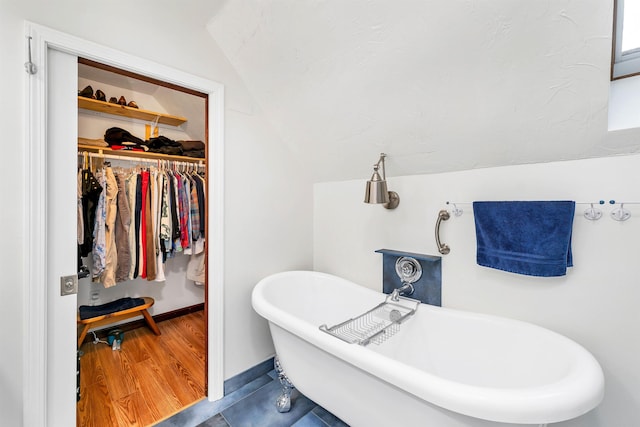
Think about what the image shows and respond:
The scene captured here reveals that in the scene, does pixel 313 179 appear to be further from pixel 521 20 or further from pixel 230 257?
pixel 521 20

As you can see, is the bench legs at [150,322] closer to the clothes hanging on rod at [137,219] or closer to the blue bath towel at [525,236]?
the clothes hanging on rod at [137,219]

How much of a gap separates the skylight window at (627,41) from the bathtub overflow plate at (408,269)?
1173 mm

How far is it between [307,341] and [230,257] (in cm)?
77

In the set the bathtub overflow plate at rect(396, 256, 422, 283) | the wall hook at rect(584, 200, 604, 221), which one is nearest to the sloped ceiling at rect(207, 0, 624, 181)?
the wall hook at rect(584, 200, 604, 221)

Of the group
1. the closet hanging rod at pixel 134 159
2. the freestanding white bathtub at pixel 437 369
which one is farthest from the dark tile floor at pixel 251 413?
the closet hanging rod at pixel 134 159

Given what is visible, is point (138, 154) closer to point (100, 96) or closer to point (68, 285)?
point (100, 96)

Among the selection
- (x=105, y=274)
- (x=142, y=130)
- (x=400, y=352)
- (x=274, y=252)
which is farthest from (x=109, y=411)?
(x=142, y=130)

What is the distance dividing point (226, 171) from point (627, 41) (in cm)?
191

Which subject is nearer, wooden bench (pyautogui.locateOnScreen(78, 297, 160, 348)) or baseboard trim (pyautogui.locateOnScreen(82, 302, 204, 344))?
wooden bench (pyautogui.locateOnScreen(78, 297, 160, 348))

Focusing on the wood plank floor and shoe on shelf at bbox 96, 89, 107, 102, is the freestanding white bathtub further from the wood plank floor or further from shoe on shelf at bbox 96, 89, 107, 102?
shoe on shelf at bbox 96, 89, 107, 102

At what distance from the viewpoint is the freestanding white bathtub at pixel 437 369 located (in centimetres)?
77

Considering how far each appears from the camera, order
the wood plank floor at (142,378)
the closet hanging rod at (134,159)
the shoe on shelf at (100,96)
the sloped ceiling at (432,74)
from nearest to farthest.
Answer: the sloped ceiling at (432,74) → the wood plank floor at (142,378) → the closet hanging rod at (134,159) → the shoe on shelf at (100,96)

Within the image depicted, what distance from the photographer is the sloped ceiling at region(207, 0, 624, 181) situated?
0.96m

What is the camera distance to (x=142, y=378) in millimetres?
1895
